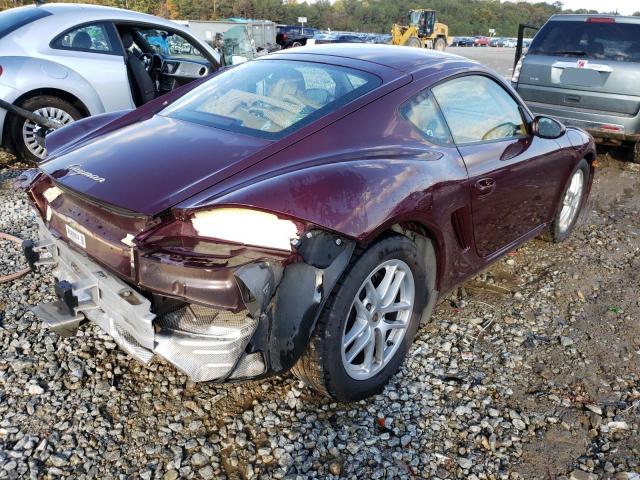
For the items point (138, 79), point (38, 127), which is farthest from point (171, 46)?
point (38, 127)

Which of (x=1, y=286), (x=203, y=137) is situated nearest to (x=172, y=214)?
(x=203, y=137)

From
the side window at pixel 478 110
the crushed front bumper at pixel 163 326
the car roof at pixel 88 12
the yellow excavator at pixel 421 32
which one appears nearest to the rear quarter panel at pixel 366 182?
the side window at pixel 478 110

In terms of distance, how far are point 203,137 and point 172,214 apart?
2.02 ft

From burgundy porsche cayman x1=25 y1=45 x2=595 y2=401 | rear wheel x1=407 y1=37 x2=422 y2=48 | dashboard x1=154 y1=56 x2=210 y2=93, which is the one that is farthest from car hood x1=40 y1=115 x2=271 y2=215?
rear wheel x1=407 y1=37 x2=422 y2=48

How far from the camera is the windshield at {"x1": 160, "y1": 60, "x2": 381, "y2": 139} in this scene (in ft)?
8.69

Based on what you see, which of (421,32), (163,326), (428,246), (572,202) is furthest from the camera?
(421,32)

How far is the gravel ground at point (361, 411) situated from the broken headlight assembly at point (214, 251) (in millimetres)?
745

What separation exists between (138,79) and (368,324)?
4.82 metres

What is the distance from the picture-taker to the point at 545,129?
365 cm

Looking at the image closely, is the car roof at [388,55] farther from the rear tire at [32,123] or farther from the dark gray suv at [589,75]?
the dark gray suv at [589,75]

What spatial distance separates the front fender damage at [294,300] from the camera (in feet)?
6.72

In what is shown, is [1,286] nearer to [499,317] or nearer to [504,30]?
[499,317]

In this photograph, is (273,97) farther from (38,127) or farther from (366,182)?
(38,127)

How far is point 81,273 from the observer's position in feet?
7.95
